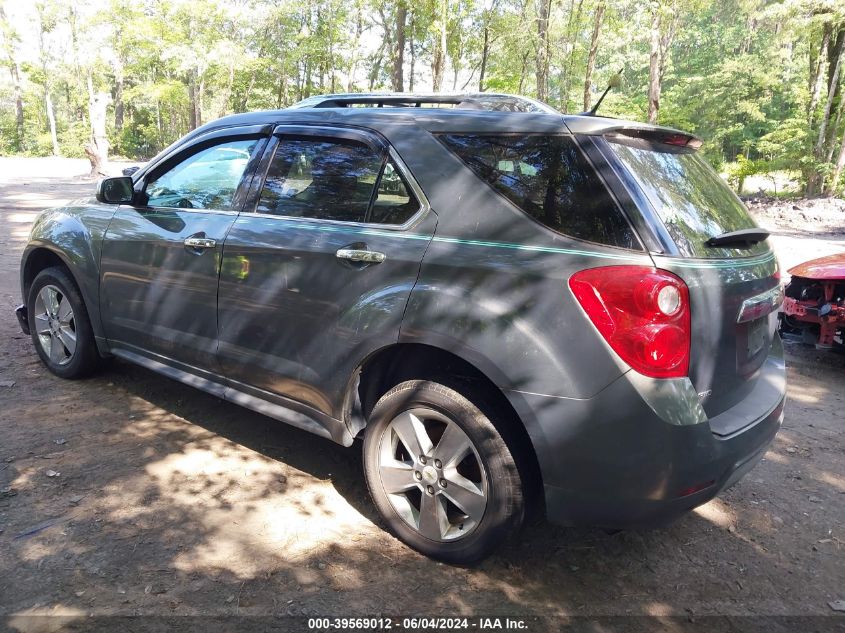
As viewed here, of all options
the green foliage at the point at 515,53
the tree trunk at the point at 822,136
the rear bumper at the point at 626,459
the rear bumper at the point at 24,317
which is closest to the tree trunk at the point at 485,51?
the green foliage at the point at 515,53

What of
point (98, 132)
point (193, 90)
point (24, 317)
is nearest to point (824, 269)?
point (24, 317)

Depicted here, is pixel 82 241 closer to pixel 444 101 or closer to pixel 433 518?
pixel 444 101

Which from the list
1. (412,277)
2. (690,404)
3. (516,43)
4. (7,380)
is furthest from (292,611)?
(516,43)

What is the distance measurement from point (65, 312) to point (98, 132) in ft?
54.8

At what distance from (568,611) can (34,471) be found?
2.74 metres

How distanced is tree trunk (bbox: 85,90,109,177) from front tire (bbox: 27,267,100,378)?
15.8 m

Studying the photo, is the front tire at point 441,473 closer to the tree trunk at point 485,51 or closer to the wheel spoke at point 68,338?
the wheel spoke at point 68,338

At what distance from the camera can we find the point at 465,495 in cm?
255

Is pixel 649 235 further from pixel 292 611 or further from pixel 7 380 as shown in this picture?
pixel 7 380

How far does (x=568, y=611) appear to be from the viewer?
2.43m

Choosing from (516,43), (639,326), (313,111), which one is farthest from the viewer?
(516,43)

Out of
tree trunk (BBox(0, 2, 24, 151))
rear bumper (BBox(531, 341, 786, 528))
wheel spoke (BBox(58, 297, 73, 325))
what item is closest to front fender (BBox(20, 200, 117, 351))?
wheel spoke (BBox(58, 297, 73, 325))

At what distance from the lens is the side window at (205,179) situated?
11.3ft

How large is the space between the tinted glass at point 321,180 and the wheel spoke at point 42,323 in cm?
236
